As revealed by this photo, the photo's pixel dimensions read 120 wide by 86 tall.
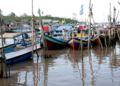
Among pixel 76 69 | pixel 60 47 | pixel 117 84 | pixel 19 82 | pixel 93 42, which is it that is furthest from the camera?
pixel 93 42

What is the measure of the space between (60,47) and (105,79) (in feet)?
37.4

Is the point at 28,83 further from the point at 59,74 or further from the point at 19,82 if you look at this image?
the point at 59,74

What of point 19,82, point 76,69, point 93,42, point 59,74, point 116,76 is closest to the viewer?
point 19,82

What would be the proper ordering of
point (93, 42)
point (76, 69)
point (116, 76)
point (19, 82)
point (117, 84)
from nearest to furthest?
point (117, 84) → point (19, 82) → point (116, 76) → point (76, 69) → point (93, 42)

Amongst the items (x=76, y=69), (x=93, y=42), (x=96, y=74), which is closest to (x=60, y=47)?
(x=93, y=42)

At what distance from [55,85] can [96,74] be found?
7.36ft

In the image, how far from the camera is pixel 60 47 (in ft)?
59.1

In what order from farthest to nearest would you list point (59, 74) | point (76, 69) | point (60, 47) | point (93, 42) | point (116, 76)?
point (93, 42)
point (60, 47)
point (76, 69)
point (59, 74)
point (116, 76)

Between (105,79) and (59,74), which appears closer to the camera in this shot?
(105,79)

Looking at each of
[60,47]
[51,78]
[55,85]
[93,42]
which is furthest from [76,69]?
[93,42]

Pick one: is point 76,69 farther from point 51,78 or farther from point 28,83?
point 28,83

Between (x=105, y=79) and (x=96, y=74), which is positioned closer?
(x=105, y=79)

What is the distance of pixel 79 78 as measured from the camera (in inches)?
277

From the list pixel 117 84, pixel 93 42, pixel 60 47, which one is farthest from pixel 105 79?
pixel 93 42
